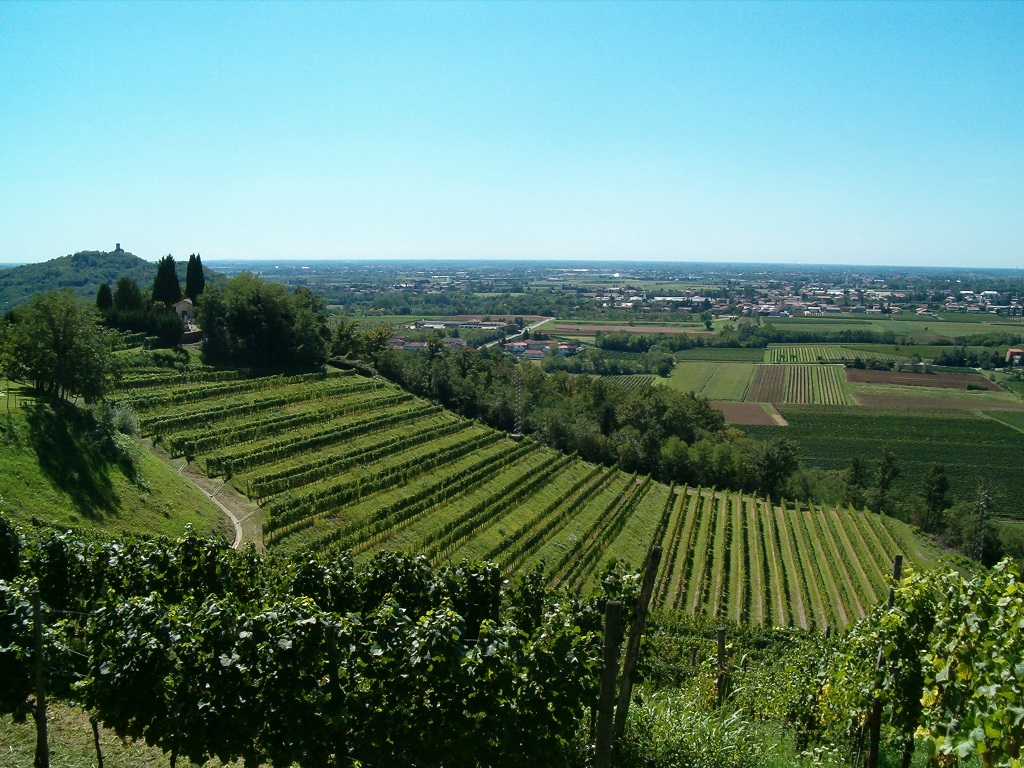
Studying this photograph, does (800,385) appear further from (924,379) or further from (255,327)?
(255,327)

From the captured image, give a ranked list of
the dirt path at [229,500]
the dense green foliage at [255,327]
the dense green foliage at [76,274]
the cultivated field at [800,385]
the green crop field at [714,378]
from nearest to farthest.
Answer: the dirt path at [229,500] → the dense green foliage at [255,327] → the cultivated field at [800,385] → the green crop field at [714,378] → the dense green foliage at [76,274]

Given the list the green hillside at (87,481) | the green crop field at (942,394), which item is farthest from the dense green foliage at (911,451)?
the green hillside at (87,481)

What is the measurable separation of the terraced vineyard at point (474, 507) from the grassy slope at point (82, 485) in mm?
3091

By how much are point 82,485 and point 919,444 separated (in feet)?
230

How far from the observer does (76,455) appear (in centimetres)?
2364

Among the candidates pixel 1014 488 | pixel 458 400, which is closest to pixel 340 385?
pixel 458 400

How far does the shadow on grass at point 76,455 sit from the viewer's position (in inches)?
860

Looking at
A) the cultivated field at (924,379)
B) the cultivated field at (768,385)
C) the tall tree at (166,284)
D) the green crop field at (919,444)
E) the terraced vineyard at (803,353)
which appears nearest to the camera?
the tall tree at (166,284)

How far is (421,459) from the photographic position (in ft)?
118

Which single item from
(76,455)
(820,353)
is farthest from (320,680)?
(820,353)

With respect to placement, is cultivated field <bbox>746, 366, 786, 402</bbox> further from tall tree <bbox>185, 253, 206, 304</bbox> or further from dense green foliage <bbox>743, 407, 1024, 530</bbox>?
tall tree <bbox>185, 253, 206, 304</bbox>

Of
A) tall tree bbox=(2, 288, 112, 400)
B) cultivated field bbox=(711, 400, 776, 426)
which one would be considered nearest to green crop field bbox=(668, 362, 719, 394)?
cultivated field bbox=(711, 400, 776, 426)

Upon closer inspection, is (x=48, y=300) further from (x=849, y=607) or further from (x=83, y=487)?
(x=849, y=607)

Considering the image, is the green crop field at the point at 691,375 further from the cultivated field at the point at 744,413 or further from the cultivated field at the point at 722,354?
the cultivated field at the point at 744,413
